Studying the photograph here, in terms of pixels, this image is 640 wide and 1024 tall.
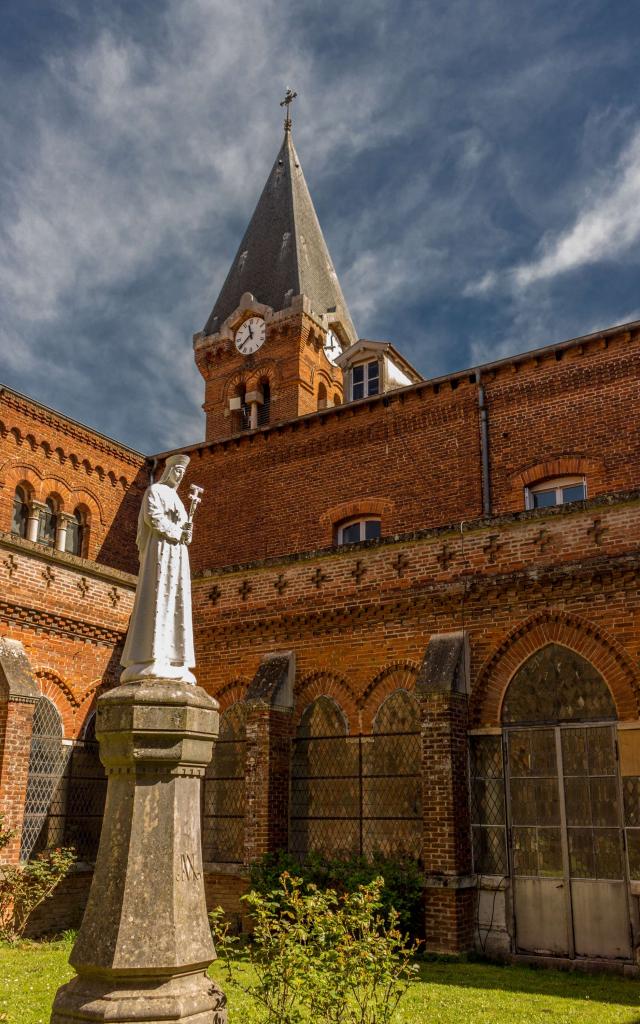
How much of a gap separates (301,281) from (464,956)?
22970 millimetres

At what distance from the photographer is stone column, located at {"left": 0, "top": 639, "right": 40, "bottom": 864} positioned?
1392 cm

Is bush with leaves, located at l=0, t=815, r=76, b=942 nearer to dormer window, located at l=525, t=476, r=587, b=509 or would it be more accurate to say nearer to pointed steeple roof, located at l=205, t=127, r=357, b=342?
dormer window, located at l=525, t=476, r=587, b=509

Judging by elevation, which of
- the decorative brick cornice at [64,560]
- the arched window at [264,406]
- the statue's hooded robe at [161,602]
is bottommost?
the statue's hooded robe at [161,602]

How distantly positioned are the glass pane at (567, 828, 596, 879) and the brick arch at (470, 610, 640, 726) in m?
1.69

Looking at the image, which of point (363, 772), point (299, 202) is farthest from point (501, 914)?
point (299, 202)

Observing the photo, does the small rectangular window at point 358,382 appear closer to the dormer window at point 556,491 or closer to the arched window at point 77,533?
the dormer window at point 556,491

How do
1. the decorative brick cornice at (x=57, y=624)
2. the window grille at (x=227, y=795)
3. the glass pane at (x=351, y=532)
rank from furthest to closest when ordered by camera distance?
the glass pane at (x=351, y=532)
the window grille at (x=227, y=795)
the decorative brick cornice at (x=57, y=624)

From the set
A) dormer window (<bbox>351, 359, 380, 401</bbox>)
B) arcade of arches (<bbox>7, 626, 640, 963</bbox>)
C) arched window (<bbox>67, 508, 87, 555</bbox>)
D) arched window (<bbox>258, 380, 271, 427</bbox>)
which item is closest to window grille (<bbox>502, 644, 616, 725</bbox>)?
arcade of arches (<bbox>7, 626, 640, 963</bbox>)

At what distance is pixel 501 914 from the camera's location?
12.5m

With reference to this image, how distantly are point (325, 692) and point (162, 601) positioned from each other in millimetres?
8902

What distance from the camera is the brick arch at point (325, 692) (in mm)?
14875

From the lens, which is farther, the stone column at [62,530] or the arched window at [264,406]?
the arched window at [264,406]

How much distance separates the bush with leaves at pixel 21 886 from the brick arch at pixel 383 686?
522cm

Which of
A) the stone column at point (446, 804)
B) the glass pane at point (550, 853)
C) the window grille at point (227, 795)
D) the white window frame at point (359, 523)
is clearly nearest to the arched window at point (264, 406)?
the white window frame at point (359, 523)
